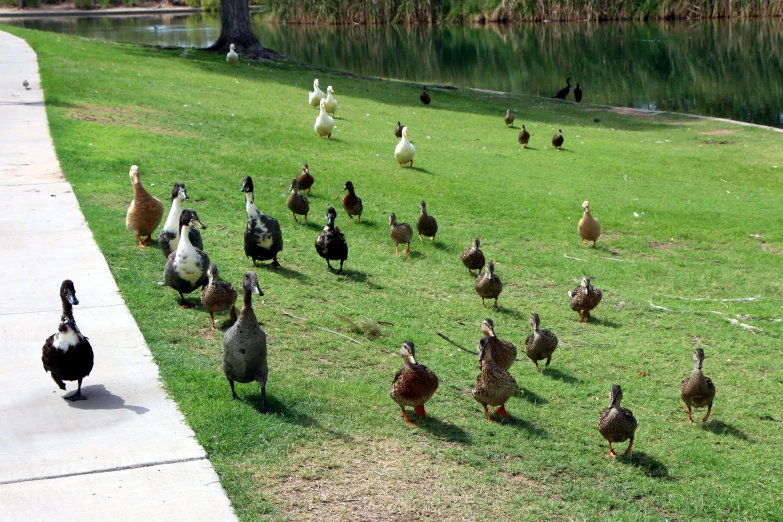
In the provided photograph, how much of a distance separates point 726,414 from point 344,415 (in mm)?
4113

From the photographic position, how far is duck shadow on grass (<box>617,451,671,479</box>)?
24.9ft

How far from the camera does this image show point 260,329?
7676 mm

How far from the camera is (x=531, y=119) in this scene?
29.5 metres

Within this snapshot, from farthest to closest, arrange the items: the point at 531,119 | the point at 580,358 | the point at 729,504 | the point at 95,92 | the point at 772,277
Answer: the point at 531,119 → the point at 95,92 → the point at 772,277 → the point at 580,358 → the point at 729,504

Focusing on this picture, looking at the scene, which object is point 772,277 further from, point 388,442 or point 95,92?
point 95,92

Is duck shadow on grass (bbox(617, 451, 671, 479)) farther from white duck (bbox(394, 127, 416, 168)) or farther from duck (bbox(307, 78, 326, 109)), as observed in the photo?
duck (bbox(307, 78, 326, 109))

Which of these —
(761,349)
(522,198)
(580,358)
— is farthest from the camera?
(522,198)

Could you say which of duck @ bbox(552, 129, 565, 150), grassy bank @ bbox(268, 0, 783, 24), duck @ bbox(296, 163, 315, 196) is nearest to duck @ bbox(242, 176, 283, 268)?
duck @ bbox(296, 163, 315, 196)

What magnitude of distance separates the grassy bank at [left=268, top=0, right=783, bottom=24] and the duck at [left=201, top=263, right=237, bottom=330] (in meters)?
56.7

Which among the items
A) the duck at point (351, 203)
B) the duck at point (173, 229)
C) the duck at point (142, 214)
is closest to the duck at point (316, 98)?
the duck at point (351, 203)

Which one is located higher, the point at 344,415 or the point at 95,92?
the point at 95,92

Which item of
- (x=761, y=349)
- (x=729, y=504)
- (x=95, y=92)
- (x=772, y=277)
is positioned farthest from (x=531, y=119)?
(x=729, y=504)

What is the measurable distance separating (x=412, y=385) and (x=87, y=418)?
2.78 meters

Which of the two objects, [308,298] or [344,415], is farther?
[308,298]
